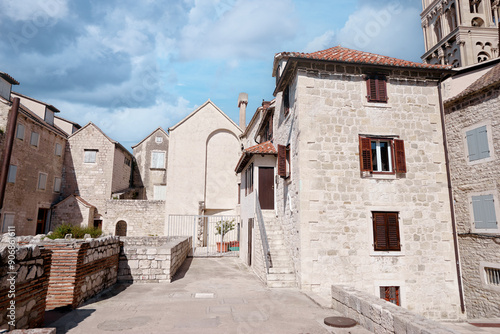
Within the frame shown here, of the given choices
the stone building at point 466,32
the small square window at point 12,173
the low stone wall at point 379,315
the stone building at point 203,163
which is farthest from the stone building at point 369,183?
the stone building at point 466,32

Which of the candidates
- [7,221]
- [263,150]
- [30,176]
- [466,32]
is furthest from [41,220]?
[466,32]

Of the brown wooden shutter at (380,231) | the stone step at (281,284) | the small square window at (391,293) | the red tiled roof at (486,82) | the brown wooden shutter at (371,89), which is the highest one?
the red tiled roof at (486,82)

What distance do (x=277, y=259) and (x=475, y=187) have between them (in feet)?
28.0

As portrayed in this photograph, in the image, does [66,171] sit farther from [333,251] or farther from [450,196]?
[450,196]

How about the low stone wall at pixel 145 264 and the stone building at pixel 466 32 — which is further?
the stone building at pixel 466 32

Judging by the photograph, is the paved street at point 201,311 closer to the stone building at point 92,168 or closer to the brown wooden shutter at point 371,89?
the brown wooden shutter at point 371,89

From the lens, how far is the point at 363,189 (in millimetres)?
10578

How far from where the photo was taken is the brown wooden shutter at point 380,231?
1033 centimetres

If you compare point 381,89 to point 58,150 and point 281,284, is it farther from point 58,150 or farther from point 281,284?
point 58,150

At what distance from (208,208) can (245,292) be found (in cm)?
1767

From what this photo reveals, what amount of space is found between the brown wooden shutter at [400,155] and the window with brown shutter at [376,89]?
1676 mm

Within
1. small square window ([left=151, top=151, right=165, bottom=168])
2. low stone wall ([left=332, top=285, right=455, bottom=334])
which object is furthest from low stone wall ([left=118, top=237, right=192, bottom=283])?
small square window ([left=151, top=151, right=165, bottom=168])

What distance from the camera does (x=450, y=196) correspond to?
10.9 m

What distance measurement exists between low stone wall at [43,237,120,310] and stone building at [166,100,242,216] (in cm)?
1791
